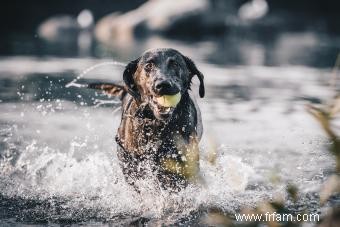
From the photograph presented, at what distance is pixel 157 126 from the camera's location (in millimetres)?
4941

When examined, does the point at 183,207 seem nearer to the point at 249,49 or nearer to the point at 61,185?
the point at 61,185

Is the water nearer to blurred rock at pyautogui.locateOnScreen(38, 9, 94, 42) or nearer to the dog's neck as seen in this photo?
the dog's neck

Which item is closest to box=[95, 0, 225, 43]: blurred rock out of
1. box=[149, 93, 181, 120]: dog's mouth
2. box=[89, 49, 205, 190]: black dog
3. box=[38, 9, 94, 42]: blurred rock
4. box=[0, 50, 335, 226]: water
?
box=[38, 9, 94, 42]: blurred rock

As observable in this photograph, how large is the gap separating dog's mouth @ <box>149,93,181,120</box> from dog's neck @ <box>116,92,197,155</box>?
4.7 inches

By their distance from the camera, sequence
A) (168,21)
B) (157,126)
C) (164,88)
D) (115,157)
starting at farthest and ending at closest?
(168,21) → (115,157) → (157,126) → (164,88)

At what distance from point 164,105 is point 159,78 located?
0.24m

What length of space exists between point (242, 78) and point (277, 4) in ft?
90.3

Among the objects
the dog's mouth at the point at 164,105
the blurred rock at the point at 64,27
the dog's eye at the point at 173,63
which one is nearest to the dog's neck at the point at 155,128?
the dog's mouth at the point at 164,105

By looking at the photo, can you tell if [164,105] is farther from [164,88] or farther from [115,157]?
[115,157]

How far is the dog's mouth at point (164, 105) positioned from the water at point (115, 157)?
39 cm

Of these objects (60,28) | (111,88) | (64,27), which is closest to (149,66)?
(111,88)

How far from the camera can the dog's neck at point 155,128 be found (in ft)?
16.2

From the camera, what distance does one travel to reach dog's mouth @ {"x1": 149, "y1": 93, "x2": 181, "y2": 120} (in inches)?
182

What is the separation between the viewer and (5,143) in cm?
709
